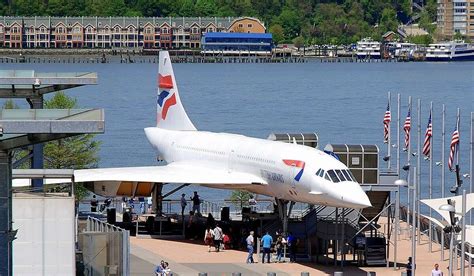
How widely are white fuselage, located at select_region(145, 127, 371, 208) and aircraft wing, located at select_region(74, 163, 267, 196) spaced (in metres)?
0.42

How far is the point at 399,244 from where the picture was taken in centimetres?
6028

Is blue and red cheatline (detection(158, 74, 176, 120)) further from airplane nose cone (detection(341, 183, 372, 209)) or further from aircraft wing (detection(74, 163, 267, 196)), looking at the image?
airplane nose cone (detection(341, 183, 372, 209))

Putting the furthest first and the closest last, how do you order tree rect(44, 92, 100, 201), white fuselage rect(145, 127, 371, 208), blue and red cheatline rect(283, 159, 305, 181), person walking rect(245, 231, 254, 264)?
tree rect(44, 92, 100, 201), blue and red cheatline rect(283, 159, 305, 181), person walking rect(245, 231, 254, 264), white fuselage rect(145, 127, 371, 208)

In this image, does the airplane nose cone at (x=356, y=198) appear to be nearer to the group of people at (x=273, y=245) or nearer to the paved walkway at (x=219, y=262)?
the paved walkway at (x=219, y=262)

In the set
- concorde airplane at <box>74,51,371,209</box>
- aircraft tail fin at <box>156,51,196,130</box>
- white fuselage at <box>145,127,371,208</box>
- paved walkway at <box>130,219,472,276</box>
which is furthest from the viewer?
aircraft tail fin at <box>156,51,196,130</box>

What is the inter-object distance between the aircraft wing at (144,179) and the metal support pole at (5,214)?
123 ft

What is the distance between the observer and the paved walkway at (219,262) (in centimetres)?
5172

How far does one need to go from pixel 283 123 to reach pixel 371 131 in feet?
44.0

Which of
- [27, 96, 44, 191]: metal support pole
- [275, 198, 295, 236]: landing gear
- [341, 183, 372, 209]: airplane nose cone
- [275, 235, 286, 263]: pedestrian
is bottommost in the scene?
[275, 235, 286, 263]: pedestrian

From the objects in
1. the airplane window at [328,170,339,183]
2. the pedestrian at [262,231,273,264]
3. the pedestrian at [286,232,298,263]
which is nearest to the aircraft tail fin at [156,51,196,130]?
the pedestrian at [286,232,298,263]

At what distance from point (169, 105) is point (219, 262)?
2192 cm

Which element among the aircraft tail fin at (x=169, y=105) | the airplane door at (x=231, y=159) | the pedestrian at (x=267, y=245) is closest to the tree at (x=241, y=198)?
the aircraft tail fin at (x=169, y=105)

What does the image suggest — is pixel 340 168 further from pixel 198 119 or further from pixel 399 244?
pixel 198 119

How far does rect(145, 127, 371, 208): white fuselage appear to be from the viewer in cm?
5256
